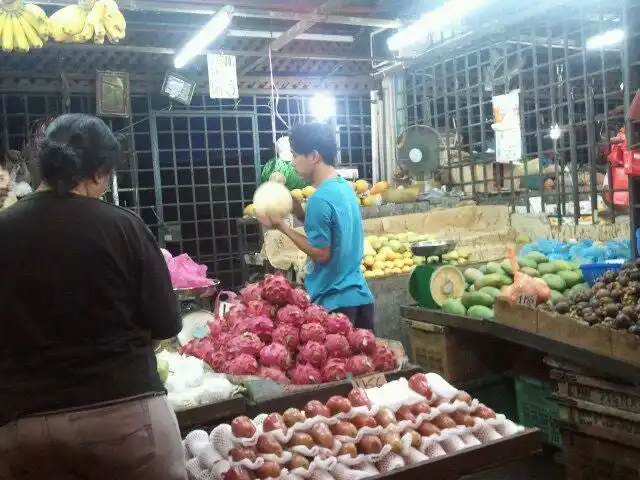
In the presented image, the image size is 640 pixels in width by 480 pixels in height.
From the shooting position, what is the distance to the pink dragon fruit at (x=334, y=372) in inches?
107

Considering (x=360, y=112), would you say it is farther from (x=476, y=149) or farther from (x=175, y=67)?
(x=175, y=67)

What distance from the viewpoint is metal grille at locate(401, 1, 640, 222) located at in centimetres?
634

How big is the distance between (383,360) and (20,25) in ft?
13.0

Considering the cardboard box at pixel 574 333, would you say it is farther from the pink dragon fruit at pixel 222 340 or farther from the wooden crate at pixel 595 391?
the pink dragon fruit at pixel 222 340

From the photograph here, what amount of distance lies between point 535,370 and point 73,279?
3.14 meters

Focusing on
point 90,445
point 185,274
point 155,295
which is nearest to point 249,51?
point 185,274

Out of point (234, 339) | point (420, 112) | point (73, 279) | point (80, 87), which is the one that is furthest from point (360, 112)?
point (73, 279)

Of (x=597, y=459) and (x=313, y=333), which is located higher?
(x=313, y=333)

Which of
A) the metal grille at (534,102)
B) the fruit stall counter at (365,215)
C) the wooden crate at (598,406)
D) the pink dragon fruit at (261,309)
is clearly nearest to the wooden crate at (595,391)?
the wooden crate at (598,406)

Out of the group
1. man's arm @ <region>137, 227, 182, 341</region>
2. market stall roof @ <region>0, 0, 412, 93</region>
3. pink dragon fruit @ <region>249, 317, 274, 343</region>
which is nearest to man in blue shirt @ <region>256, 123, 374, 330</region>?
pink dragon fruit @ <region>249, 317, 274, 343</region>

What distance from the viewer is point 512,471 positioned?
13.0 feet

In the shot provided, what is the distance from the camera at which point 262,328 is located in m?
2.98

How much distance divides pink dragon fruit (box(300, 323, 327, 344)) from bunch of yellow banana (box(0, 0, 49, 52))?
3561 millimetres

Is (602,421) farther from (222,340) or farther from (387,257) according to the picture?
(387,257)
